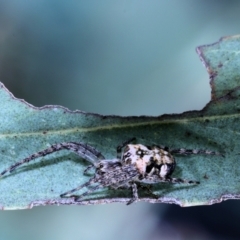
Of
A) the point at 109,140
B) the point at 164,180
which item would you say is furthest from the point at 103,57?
the point at 164,180

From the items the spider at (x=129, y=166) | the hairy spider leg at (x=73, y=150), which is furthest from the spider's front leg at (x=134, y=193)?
the hairy spider leg at (x=73, y=150)

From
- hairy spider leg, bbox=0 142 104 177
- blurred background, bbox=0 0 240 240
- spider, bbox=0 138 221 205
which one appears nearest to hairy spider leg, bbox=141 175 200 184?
spider, bbox=0 138 221 205

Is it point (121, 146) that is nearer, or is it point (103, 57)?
point (121, 146)

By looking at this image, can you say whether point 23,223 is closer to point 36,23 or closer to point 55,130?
point 55,130

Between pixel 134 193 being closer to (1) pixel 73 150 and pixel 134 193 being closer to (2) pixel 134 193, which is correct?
(2) pixel 134 193

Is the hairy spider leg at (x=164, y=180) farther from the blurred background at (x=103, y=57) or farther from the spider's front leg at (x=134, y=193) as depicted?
the blurred background at (x=103, y=57)

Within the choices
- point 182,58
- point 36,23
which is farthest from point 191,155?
point 36,23

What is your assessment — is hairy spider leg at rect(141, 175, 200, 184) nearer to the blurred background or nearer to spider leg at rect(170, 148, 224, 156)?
spider leg at rect(170, 148, 224, 156)
